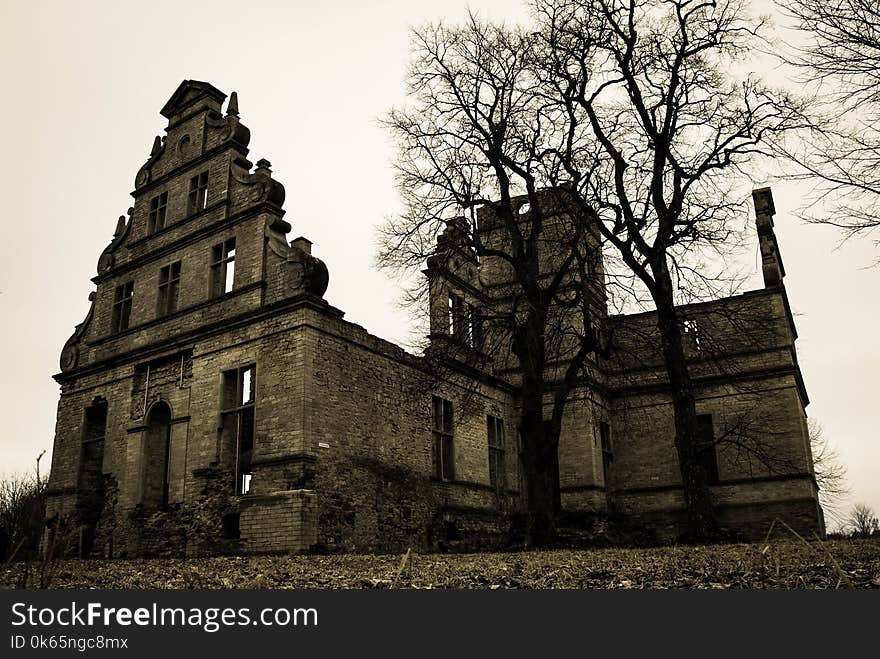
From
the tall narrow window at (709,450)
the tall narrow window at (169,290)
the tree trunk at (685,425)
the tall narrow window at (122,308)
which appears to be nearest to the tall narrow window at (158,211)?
the tall narrow window at (169,290)

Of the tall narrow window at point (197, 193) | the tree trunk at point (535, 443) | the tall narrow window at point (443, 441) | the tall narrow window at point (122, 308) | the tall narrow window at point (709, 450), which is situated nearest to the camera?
the tree trunk at point (535, 443)

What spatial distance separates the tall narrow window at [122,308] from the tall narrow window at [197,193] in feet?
10.6

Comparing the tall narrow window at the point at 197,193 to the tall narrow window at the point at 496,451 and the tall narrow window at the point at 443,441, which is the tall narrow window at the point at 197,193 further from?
the tall narrow window at the point at 496,451

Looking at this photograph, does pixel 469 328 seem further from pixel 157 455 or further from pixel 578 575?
pixel 578 575

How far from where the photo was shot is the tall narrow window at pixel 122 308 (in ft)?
76.3

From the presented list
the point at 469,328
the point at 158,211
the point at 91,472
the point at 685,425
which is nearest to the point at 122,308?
the point at 158,211

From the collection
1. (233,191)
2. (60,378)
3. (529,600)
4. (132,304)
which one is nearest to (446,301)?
(233,191)

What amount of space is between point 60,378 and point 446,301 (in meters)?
12.8

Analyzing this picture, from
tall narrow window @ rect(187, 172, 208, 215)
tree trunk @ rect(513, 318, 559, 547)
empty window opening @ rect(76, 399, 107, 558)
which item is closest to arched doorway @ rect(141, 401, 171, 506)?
empty window opening @ rect(76, 399, 107, 558)

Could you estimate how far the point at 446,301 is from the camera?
25.8m

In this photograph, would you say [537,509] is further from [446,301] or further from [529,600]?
[529,600]

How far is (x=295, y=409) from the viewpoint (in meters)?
17.5

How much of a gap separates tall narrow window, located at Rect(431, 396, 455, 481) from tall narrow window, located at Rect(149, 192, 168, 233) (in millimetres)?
10048

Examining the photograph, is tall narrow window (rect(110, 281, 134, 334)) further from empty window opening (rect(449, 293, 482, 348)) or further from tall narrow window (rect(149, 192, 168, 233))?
empty window opening (rect(449, 293, 482, 348))
